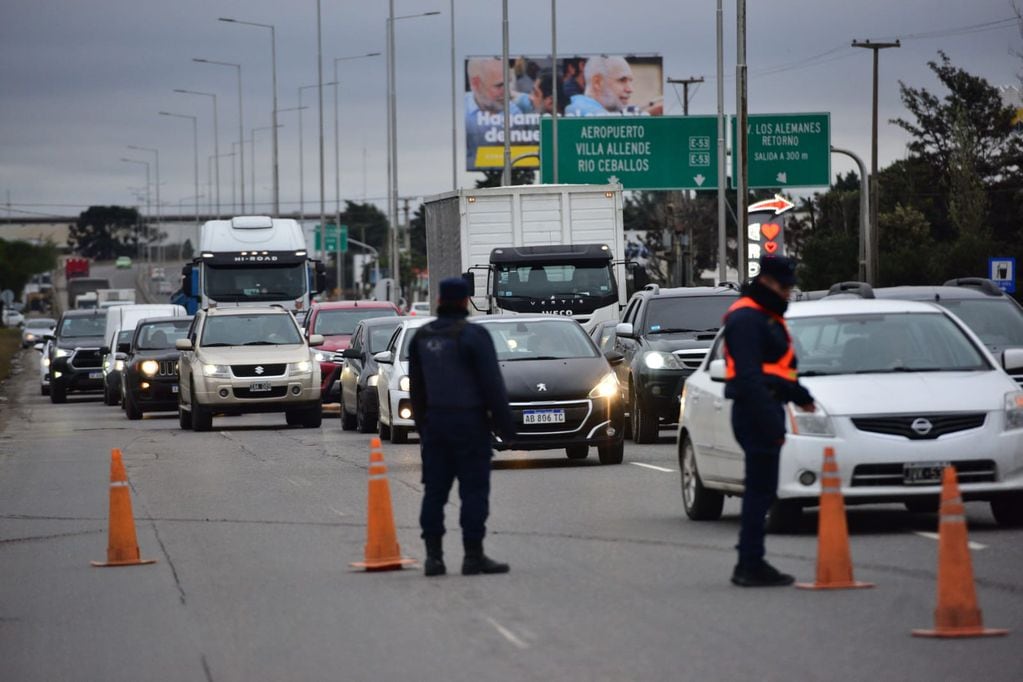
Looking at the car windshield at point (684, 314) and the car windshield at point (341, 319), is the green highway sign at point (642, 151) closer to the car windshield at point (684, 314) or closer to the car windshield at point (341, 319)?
the car windshield at point (341, 319)

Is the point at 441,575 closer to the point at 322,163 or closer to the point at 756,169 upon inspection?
the point at 756,169

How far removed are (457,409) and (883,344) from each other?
13.5ft

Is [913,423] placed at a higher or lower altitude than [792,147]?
lower

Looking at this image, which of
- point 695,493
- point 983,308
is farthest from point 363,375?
point 695,493

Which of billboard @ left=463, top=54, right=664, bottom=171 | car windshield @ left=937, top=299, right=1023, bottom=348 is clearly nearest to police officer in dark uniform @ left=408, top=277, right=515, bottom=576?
car windshield @ left=937, top=299, right=1023, bottom=348

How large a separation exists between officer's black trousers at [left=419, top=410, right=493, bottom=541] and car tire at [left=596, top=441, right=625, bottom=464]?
9.22 meters

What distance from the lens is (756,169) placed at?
49.3 metres

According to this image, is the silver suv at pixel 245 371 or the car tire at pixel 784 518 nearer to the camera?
the car tire at pixel 784 518

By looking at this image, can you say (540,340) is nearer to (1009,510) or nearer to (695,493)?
(695,493)

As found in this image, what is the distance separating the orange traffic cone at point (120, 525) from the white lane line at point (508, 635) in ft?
12.2

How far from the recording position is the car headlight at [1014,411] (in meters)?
13.5

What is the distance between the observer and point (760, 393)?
1100 centimetres

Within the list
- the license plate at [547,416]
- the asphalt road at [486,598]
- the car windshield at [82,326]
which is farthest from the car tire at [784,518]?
the car windshield at [82,326]

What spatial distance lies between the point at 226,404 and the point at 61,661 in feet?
69.3
